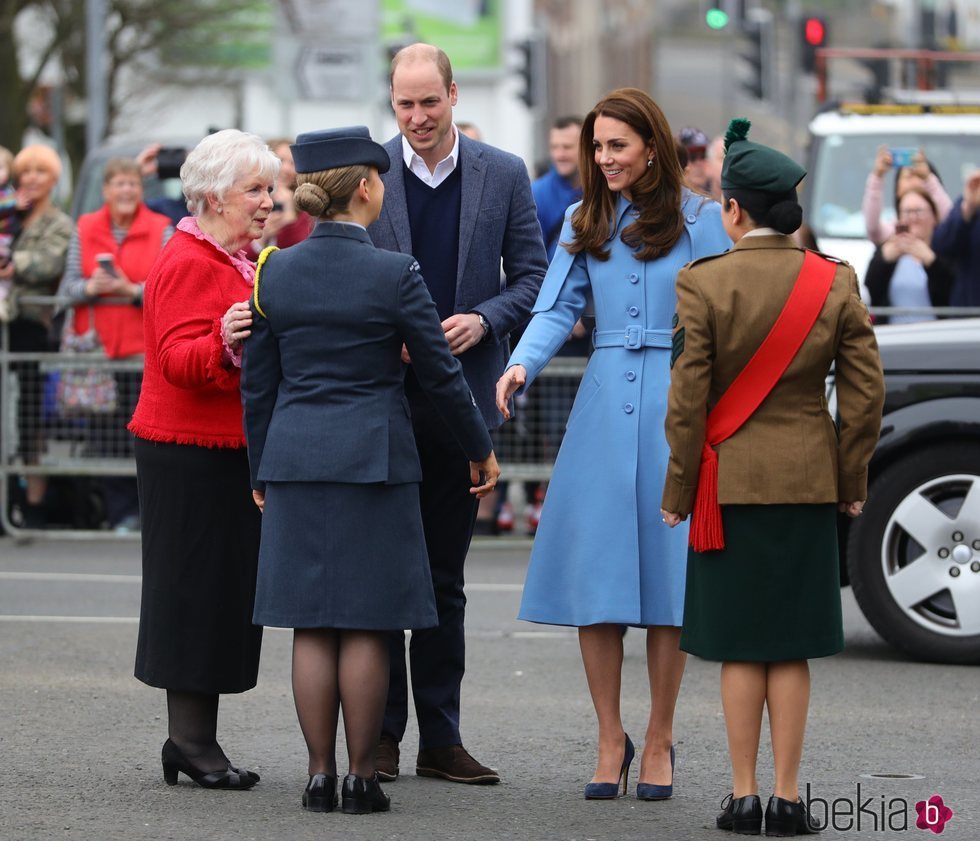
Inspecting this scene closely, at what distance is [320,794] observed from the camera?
5.84 m

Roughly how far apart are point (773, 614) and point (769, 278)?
35.3 inches

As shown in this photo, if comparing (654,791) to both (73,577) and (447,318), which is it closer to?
(447,318)

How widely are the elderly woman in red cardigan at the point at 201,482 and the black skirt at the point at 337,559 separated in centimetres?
36

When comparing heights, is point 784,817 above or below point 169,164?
below

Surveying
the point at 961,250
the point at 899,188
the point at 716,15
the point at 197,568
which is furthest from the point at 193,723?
the point at 716,15

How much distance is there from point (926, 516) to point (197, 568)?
11.8ft

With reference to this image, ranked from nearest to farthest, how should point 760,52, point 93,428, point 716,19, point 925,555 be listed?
point 925,555 < point 93,428 < point 716,19 < point 760,52

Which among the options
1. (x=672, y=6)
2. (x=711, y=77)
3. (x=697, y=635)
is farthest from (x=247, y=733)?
(x=672, y=6)

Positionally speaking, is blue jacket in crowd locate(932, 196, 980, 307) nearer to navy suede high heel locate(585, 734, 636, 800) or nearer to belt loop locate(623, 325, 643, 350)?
belt loop locate(623, 325, 643, 350)

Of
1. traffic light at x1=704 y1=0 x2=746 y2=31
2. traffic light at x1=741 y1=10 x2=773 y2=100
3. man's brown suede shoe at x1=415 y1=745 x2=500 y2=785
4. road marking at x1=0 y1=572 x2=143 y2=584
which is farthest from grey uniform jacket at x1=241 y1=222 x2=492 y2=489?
traffic light at x1=741 y1=10 x2=773 y2=100

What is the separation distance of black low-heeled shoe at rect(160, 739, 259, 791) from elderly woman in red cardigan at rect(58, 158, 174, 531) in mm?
6278

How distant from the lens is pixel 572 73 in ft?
212

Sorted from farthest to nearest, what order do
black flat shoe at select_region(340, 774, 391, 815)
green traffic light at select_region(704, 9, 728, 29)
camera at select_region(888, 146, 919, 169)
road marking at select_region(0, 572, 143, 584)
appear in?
green traffic light at select_region(704, 9, 728, 29), camera at select_region(888, 146, 919, 169), road marking at select_region(0, 572, 143, 584), black flat shoe at select_region(340, 774, 391, 815)

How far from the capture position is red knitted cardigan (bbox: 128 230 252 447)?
597cm
